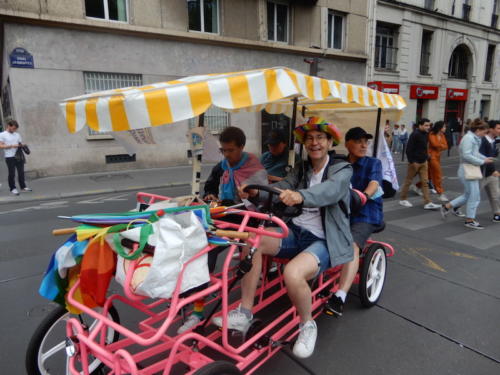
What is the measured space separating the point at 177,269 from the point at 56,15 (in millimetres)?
11716

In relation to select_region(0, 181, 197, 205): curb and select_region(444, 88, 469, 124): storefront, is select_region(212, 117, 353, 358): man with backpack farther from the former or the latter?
select_region(444, 88, 469, 124): storefront

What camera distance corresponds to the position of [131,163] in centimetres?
1267

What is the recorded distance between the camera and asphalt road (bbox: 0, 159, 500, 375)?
2658 mm

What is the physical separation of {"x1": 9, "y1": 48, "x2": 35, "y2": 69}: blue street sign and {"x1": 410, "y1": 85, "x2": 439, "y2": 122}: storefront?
18.3 m

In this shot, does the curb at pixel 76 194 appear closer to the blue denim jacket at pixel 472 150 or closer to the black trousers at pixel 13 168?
the black trousers at pixel 13 168

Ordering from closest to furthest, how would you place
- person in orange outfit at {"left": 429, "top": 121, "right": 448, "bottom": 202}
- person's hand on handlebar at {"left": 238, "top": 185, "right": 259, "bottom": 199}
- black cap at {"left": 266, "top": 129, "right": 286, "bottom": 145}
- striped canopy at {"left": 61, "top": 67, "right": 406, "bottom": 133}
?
striped canopy at {"left": 61, "top": 67, "right": 406, "bottom": 133} < person's hand on handlebar at {"left": 238, "top": 185, "right": 259, "bottom": 199} < black cap at {"left": 266, "top": 129, "right": 286, "bottom": 145} < person in orange outfit at {"left": 429, "top": 121, "right": 448, "bottom": 202}

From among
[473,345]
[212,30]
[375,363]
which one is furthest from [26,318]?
[212,30]

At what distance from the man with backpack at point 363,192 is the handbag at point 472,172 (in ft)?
10.6

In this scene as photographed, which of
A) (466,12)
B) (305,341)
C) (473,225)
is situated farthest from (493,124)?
(466,12)

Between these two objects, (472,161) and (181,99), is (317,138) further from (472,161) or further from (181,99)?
(472,161)

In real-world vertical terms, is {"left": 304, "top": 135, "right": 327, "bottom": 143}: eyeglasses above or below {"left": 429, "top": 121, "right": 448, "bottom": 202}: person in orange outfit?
above

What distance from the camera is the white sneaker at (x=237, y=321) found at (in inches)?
94.5

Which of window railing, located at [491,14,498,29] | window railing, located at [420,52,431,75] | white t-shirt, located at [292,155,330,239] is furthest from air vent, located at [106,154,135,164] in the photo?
window railing, located at [491,14,498,29]

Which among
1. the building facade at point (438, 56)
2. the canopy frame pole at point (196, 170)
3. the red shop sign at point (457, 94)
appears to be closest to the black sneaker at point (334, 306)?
the canopy frame pole at point (196, 170)
